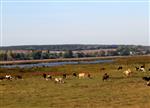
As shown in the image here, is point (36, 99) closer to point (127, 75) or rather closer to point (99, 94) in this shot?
point (99, 94)

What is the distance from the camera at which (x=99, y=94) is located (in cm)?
2923

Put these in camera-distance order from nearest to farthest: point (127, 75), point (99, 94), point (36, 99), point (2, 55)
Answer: point (36, 99), point (99, 94), point (127, 75), point (2, 55)

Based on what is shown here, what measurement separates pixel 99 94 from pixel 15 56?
166939 mm

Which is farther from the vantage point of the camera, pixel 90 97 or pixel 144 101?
pixel 90 97

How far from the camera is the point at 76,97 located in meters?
27.9

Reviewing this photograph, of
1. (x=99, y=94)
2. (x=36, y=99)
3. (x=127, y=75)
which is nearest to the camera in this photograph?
(x=36, y=99)

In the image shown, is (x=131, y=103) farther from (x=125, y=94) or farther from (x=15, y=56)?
(x=15, y=56)

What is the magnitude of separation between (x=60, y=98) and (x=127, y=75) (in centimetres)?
1932

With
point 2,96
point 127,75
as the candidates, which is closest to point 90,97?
point 2,96

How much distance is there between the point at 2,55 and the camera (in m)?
186

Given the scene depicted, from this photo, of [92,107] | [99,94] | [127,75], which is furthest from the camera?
[127,75]

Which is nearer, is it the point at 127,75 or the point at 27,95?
the point at 27,95

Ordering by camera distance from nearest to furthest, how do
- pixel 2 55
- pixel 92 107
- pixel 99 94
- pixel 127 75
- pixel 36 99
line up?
1. pixel 92 107
2. pixel 36 99
3. pixel 99 94
4. pixel 127 75
5. pixel 2 55

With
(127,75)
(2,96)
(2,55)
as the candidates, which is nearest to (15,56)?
(2,55)
